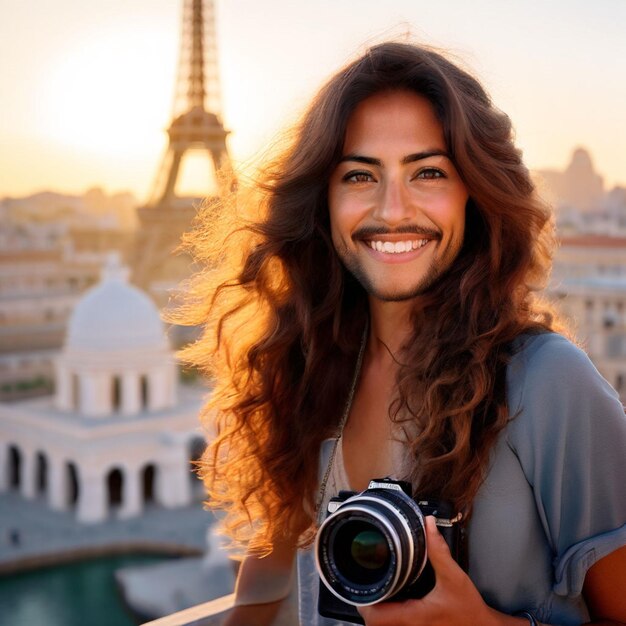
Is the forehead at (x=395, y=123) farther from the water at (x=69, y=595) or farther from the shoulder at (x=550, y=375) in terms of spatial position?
the water at (x=69, y=595)

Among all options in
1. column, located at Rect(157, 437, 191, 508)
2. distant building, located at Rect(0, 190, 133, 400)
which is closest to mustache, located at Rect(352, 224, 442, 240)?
column, located at Rect(157, 437, 191, 508)

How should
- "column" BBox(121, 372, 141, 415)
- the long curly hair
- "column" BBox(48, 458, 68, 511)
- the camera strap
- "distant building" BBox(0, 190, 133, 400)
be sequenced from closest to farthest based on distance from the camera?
the long curly hair, the camera strap, "column" BBox(48, 458, 68, 511), "column" BBox(121, 372, 141, 415), "distant building" BBox(0, 190, 133, 400)

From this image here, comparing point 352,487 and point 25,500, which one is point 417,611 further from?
point 25,500

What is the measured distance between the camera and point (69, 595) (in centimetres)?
1473

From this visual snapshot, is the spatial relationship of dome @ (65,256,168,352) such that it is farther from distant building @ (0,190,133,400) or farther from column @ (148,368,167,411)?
distant building @ (0,190,133,400)

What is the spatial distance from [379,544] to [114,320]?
61.3 ft

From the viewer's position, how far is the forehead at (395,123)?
6.66ft

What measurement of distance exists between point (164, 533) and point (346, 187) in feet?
51.4

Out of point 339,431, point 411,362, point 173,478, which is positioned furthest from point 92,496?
point 411,362

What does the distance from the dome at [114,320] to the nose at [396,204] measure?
699 inches

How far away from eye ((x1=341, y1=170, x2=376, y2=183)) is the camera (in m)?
0.60

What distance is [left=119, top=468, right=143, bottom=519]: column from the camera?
60.7 feet

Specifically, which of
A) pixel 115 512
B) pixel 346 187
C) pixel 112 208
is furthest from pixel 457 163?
pixel 112 208

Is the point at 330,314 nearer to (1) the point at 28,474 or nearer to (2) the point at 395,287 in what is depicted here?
(2) the point at 395,287
